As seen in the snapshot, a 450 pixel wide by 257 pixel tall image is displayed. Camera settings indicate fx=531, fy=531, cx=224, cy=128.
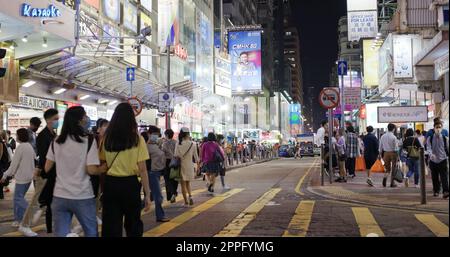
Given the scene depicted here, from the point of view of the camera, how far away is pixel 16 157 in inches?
372

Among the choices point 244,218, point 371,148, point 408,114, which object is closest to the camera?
point 244,218

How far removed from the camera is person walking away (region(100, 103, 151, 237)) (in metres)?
5.74

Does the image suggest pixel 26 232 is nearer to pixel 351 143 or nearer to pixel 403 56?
pixel 351 143

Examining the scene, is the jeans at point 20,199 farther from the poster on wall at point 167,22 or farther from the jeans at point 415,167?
the poster on wall at point 167,22

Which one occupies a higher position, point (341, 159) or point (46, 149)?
point (46, 149)

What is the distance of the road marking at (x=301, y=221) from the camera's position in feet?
27.8

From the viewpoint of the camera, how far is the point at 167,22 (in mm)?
39938

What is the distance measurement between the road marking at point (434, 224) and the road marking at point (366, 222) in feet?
2.72

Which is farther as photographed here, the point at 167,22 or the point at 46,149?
the point at 167,22

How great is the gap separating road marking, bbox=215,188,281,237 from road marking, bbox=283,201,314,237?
809 mm

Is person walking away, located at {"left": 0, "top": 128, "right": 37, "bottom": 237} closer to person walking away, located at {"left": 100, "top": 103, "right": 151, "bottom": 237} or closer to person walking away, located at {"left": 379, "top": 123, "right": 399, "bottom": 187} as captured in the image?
person walking away, located at {"left": 100, "top": 103, "right": 151, "bottom": 237}

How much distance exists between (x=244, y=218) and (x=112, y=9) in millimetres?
22491

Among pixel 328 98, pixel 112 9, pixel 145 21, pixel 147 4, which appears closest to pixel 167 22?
pixel 147 4

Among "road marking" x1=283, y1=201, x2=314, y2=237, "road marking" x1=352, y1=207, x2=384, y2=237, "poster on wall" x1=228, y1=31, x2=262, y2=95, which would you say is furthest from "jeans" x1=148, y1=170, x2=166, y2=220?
"poster on wall" x1=228, y1=31, x2=262, y2=95
